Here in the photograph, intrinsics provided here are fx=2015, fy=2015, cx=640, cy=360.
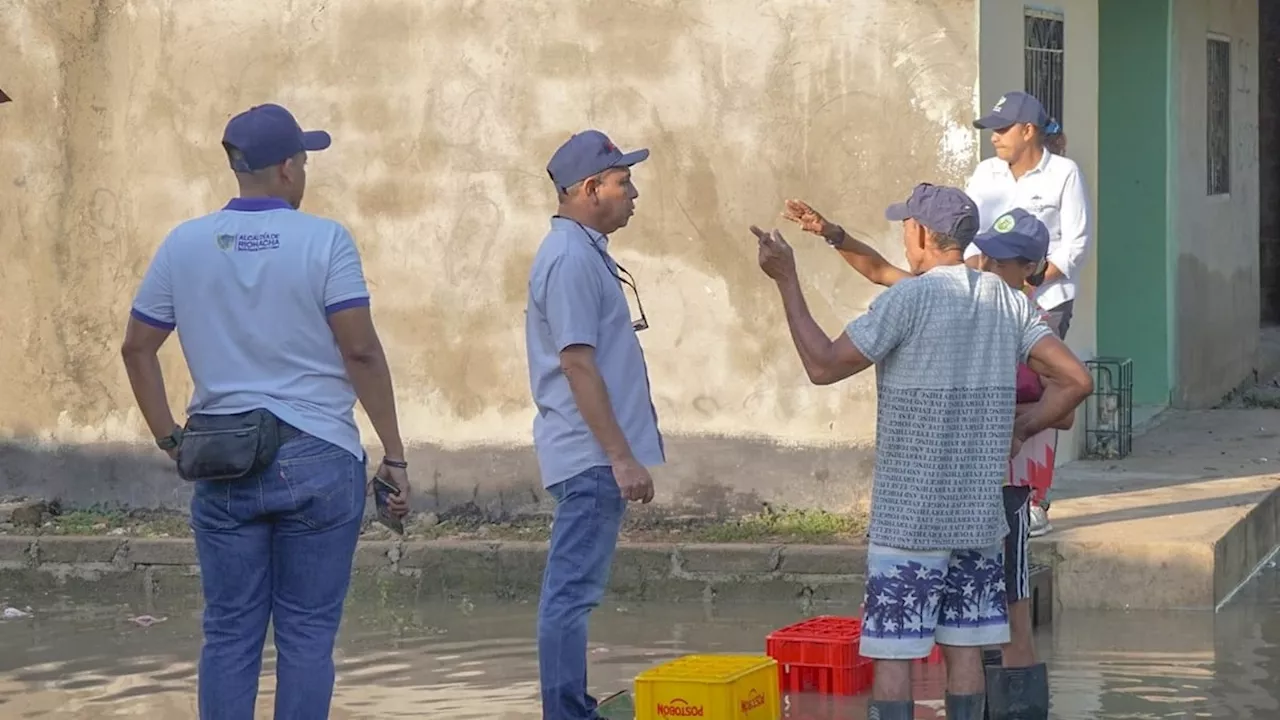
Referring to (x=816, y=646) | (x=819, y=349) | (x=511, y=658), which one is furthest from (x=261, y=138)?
(x=511, y=658)

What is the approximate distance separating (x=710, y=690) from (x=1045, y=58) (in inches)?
205

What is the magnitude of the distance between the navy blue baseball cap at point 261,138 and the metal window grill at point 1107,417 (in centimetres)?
664

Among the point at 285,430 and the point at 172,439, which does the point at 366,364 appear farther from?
the point at 172,439

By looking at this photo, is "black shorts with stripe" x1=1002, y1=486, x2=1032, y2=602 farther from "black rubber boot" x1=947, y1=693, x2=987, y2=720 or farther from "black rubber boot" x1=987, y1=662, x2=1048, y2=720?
"black rubber boot" x1=947, y1=693, x2=987, y2=720

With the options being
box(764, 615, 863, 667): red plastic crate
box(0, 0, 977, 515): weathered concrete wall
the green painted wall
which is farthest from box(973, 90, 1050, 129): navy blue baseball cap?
the green painted wall

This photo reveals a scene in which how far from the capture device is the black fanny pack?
16.5ft

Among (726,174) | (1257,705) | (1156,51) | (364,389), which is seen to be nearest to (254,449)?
(364,389)

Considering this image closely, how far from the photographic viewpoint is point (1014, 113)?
808cm

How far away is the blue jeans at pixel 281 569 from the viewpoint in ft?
16.7

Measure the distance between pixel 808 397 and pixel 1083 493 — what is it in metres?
1.47

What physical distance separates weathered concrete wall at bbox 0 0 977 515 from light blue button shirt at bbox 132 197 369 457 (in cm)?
446

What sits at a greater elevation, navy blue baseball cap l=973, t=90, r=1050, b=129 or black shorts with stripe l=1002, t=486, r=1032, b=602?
navy blue baseball cap l=973, t=90, r=1050, b=129

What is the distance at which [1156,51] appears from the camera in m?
12.3

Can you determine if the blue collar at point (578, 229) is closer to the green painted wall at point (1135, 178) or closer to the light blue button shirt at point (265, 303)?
the light blue button shirt at point (265, 303)
